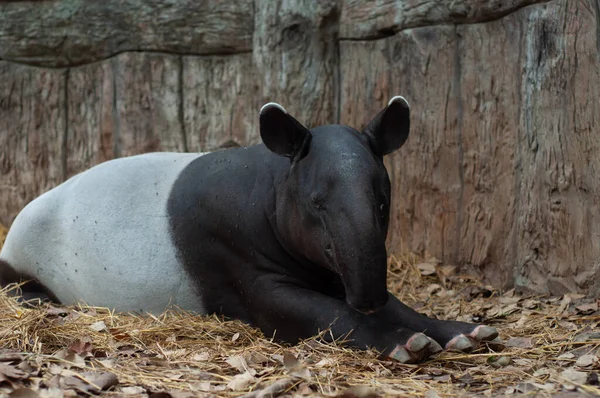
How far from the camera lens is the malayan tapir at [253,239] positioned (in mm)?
3916

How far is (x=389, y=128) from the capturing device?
174 inches

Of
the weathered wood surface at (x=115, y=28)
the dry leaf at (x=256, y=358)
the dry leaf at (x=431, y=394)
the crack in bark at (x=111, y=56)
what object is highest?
the weathered wood surface at (x=115, y=28)

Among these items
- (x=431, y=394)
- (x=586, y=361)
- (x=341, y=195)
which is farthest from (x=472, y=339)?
(x=341, y=195)

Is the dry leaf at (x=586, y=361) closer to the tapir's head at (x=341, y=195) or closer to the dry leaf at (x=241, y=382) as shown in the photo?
the tapir's head at (x=341, y=195)

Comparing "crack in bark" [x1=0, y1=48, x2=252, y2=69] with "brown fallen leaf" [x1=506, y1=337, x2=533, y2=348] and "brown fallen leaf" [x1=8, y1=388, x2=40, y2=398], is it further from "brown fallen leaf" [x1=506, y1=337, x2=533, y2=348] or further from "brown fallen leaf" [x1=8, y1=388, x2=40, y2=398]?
"brown fallen leaf" [x1=8, y1=388, x2=40, y2=398]

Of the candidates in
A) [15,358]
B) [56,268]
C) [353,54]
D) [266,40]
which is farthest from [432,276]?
[15,358]

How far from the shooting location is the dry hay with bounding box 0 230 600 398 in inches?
131

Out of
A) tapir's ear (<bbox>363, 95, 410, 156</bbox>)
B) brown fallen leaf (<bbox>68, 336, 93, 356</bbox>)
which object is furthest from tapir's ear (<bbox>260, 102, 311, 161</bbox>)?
brown fallen leaf (<bbox>68, 336, 93, 356</bbox>)

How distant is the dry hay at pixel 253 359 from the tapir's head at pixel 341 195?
41 cm

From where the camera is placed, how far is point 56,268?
5.40 meters

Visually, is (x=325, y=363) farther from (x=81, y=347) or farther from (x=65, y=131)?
(x=65, y=131)

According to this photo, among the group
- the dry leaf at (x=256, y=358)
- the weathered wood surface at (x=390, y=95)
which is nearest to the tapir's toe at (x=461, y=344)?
the dry leaf at (x=256, y=358)

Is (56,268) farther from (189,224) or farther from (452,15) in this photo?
(452,15)

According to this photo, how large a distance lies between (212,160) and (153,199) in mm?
457
